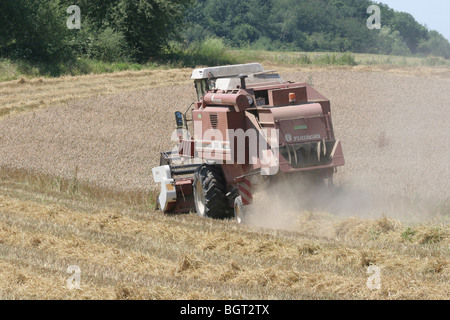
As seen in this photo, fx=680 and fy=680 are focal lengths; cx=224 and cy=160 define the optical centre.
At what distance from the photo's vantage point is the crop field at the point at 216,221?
6.83 m

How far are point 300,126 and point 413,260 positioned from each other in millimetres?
3512

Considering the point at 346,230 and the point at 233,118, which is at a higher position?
the point at 233,118

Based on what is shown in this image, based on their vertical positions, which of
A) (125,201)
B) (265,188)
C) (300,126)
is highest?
(300,126)

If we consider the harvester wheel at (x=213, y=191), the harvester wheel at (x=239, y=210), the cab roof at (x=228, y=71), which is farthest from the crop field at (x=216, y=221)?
the cab roof at (x=228, y=71)

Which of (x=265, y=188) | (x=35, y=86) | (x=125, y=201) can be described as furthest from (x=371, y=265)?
(x=35, y=86)

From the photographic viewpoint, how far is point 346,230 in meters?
9.63

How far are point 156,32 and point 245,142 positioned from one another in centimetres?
3339

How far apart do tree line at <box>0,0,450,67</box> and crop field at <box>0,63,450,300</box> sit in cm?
1374

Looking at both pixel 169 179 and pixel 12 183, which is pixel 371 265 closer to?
pixel 169 179

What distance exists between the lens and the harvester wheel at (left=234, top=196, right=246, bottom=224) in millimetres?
10992
